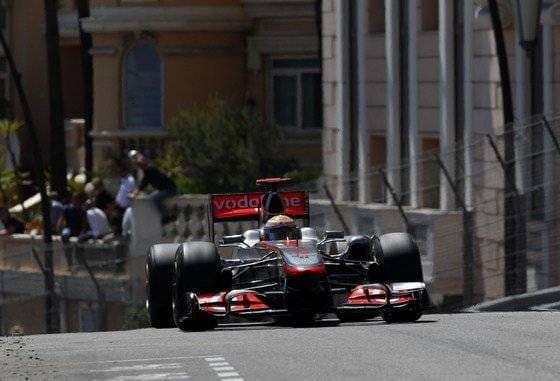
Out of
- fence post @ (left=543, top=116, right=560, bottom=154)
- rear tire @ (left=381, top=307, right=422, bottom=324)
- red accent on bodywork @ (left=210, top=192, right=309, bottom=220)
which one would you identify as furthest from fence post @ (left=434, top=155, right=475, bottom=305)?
rear tire @ (left=381, top=307, right=422, bottom=324)

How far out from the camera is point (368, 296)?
2045 centimetres

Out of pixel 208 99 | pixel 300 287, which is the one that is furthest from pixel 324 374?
pixel 208 99

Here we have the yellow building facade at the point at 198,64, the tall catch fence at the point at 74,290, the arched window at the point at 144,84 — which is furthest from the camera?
the arched window at the point at 144,84

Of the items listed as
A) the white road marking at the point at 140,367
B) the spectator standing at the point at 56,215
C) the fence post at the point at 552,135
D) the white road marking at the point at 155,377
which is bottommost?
the spectator standing at the point at 56,215

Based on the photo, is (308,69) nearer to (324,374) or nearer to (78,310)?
(78,310)

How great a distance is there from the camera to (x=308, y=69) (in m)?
48.9

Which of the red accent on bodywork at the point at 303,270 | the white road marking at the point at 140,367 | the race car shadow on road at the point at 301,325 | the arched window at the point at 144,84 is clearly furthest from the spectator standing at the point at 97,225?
the white road marking at the point at 140,367

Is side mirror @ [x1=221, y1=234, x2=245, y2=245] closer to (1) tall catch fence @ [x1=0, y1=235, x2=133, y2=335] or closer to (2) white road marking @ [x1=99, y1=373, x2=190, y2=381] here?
(2) white road marking @ [x1=99, y1=373, x2=190, y2=381]

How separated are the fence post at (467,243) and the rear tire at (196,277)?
7128 millimetres

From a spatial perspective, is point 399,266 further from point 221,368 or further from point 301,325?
point 221,368

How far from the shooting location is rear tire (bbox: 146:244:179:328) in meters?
22.0

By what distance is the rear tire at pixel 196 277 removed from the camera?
2067cm

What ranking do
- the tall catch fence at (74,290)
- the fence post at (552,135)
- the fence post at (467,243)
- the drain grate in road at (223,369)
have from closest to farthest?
the drain grate in road at (223,369)
the fence post at (552,135)
the fence post at (467,243)
the tall catch fence at (74,290)

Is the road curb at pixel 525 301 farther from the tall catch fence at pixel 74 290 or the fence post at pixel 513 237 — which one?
the tall catch fence at pixel 74 290
